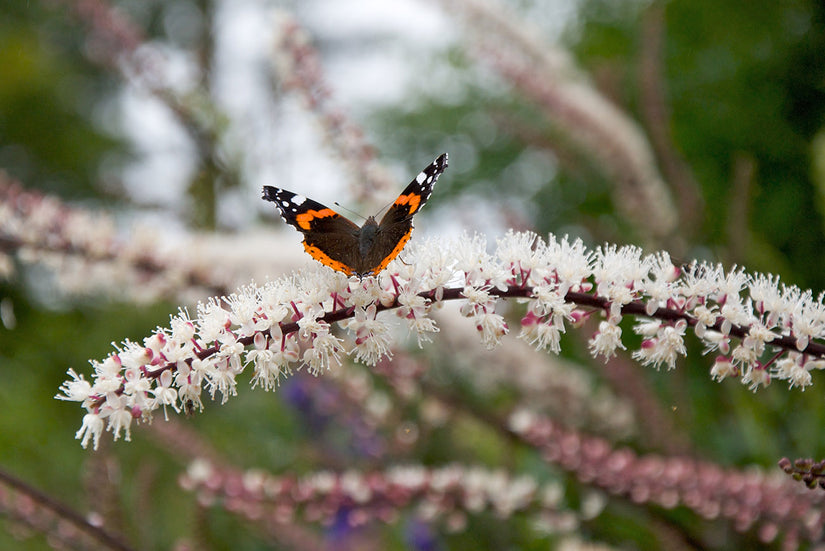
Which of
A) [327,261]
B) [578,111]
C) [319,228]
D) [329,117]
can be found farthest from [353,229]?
[578,111]

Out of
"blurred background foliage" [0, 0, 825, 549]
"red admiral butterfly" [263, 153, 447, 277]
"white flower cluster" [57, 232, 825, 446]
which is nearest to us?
"white flower cluster" [57, 232, 825, 446]

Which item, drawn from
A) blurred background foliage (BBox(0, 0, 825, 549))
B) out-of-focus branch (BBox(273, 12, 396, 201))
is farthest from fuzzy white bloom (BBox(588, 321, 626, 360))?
out-of-focus branch (BBox(273, 12, 396, 201))

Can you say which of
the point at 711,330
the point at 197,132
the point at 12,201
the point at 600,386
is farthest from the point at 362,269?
the point at 197,132

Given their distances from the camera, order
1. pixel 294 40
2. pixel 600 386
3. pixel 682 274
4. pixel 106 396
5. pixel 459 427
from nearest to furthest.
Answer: pixel 106 396 < pixel 682 274 < pixel 294 40 < pixel 459 427 < pixel 600 386

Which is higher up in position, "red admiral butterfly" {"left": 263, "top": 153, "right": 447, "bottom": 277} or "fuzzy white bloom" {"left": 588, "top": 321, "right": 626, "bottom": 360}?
"red admiral butterfly" {"left": 263, "top": 153, "right": 447, "bottom": 277}

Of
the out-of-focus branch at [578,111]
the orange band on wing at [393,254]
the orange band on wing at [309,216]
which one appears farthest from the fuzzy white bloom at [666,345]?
the out-of-focus branch at [578,111]

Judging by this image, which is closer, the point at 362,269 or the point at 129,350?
the point at 129,350

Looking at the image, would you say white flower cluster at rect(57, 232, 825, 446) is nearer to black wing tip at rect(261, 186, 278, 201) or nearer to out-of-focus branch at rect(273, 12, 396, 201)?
black wing tip at rect(261, 186, 278, 201)

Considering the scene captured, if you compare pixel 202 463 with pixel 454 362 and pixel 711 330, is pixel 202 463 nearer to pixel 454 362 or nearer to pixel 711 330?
pixel 454 362
